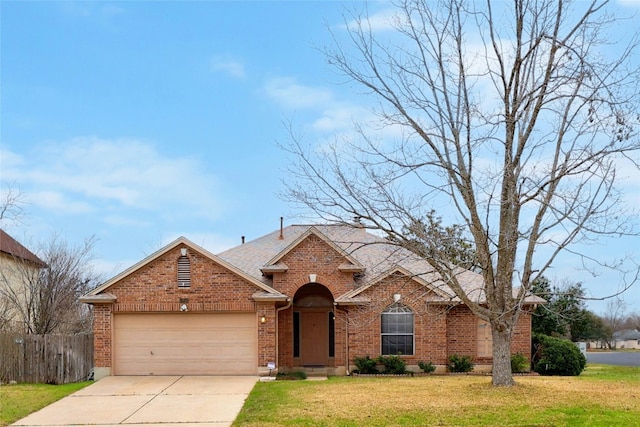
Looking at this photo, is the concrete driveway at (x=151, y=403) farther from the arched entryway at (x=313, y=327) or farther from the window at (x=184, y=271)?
the arched entryway at (x=313, y=327)

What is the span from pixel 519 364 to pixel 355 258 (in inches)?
261

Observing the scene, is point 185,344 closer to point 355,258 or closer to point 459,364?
point 355,258

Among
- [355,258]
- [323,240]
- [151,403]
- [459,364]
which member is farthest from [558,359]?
[151,403]

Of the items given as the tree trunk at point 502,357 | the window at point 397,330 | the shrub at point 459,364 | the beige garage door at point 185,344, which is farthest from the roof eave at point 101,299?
the tree trunk at point 502,357

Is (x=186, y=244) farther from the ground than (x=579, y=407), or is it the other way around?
(x=186, y=244)

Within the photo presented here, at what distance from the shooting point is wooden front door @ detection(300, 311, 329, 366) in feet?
84.3

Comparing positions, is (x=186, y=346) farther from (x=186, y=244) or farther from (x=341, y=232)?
(x=341, y=232)

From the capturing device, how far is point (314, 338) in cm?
2578

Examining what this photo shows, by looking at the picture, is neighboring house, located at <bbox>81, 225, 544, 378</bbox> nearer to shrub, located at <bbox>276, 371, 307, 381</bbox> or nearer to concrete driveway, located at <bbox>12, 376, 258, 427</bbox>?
shrub, located at <bbox>276, 371, 307, 381</bbox>

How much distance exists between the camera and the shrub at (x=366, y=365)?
76.9 feet

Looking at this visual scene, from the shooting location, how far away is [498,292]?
18.0m

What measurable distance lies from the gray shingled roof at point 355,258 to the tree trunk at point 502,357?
3.89m

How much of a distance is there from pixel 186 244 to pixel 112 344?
3.99m

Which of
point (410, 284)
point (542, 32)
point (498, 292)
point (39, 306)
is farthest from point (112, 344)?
point (542, 32)
